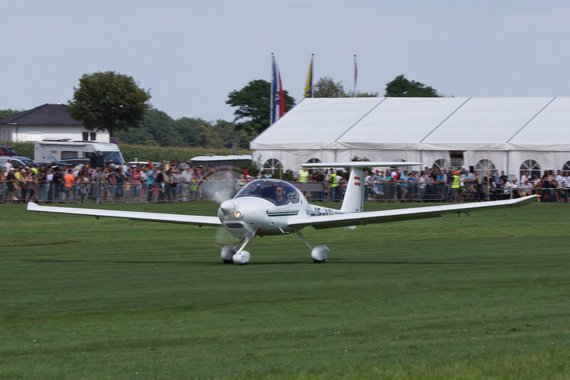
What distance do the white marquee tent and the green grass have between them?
90.2 ft

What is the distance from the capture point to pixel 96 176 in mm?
46719

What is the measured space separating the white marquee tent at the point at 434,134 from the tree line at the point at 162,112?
106 ft

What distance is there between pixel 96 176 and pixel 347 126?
1732 centimetres

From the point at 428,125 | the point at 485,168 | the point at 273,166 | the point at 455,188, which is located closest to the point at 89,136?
the point at 273,166

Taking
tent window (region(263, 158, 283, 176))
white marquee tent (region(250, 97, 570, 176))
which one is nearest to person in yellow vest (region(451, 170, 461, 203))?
white marquee tent (region(250, 97, 570, 176))

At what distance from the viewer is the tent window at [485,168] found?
181 ft

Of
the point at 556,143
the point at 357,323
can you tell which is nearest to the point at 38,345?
the point at 357,323

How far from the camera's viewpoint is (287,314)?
14.6 m

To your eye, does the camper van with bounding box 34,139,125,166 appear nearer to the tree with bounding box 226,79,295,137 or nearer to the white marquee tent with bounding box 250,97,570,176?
the white marquee tent with bounding box 250,97,570,176

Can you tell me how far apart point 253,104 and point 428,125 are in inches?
2333

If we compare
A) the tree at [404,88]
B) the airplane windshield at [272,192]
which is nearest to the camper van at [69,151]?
the airplane windshield at [272,192]

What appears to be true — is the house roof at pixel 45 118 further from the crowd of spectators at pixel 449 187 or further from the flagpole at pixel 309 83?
the crowd of spectators at pixel 449 187

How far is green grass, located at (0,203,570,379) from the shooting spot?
37.1 ft

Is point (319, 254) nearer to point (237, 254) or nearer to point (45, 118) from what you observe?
point (237, 254)
